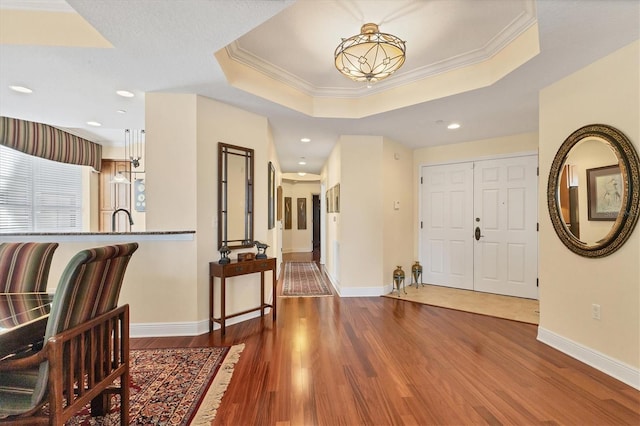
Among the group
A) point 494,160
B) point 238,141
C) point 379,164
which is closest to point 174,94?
point 238,141

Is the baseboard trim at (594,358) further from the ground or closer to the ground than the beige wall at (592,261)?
closer to the ground

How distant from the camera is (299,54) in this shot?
273 cm

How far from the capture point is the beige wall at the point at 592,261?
209cm

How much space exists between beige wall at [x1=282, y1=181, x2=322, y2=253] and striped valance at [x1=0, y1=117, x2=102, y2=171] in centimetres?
542

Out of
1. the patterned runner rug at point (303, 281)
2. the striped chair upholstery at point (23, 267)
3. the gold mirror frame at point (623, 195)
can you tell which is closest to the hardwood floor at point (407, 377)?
the gold mirror frame at point (623, 195)

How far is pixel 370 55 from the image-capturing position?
231 cm

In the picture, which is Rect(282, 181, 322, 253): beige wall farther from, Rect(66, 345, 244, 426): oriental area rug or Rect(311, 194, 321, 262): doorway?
Rect(66, 345, 244, 426): oriental area rug

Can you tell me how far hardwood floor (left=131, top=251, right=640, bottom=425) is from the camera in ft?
5.67

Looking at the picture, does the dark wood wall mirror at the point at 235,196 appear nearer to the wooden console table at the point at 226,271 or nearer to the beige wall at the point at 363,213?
the wooden console table at the point at 226,271

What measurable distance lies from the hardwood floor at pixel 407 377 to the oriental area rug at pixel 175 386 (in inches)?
4.4

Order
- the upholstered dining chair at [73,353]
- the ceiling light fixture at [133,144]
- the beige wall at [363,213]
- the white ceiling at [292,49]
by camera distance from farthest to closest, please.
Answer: the ceiling light fixture at [133,144], the beige wall at [363,213], the white ceiling at [292,49], the upholstered dining chair at [73,353]

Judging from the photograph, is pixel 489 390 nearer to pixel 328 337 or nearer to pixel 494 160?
pixel 328 337

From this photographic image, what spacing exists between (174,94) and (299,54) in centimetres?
137

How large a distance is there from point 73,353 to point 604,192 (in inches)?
146
